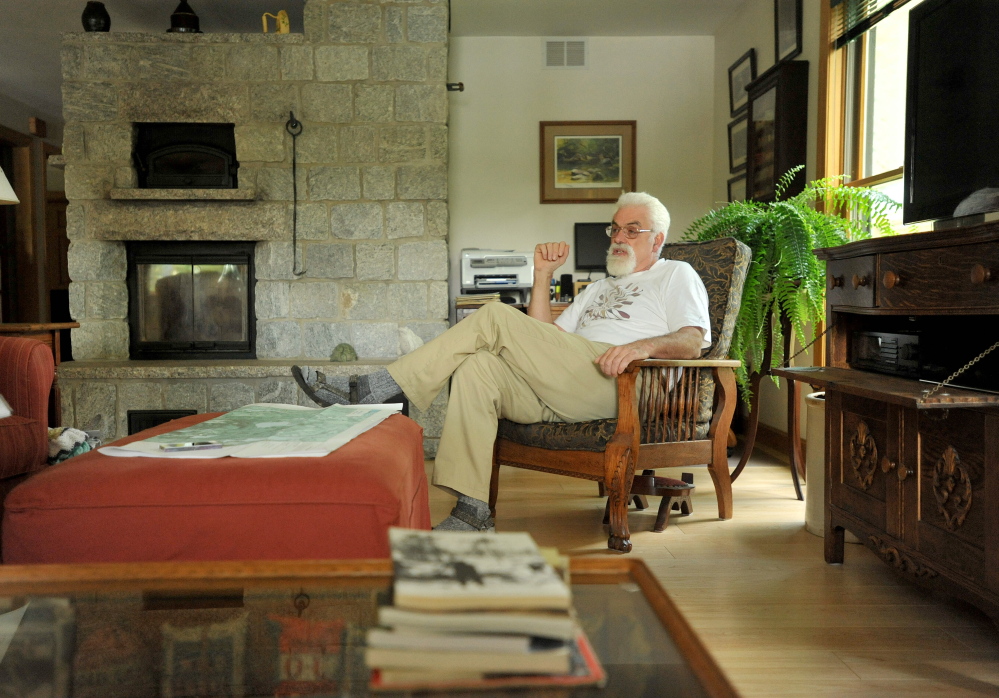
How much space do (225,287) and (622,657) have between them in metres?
3.88

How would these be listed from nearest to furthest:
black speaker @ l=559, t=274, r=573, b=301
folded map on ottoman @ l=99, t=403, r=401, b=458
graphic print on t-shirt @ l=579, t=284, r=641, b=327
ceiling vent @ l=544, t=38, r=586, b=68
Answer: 1. folded map on ottoman @ l=99, t=403, r=401, b=458
2. graphic print on t-shirt @ l=579, t=284, r=641, b=327
3. black speaker @ l=559, t=274, r=573, b=301
4. ceiling vent @ l=544, t=38, r=586, b=68

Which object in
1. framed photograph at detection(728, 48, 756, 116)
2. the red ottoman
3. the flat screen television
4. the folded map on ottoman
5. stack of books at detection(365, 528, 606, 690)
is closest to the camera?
stack of books at detection(365, 528, 606, 690)

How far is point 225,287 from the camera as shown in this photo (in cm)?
422

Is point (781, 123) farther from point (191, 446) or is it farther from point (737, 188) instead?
point (191, 446)

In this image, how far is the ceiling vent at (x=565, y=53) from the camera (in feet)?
16.3

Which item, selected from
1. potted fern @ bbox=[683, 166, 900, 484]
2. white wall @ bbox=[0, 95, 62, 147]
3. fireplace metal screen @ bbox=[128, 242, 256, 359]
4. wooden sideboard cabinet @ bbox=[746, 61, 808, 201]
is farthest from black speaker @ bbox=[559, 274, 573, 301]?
white wall @ bbox=[0, 95, 62, 147]

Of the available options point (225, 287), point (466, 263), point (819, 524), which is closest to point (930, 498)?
point (819, 524)

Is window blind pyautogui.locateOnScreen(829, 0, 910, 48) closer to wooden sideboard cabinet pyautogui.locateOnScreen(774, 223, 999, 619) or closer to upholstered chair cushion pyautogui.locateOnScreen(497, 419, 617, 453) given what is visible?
wooden sideboard cabinet pyautogui.locateOnScreen(774, 223, 999, 619)

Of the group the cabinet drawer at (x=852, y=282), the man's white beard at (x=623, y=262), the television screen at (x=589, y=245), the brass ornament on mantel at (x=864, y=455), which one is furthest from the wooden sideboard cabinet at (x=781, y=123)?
the brass ornament on mantel at (x=864, y=455)

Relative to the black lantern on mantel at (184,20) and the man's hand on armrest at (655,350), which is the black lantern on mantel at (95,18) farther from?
the man's hand on armrest at (655,350)

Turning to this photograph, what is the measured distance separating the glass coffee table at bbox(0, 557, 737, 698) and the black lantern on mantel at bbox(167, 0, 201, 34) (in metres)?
4.01

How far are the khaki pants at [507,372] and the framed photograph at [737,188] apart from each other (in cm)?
249

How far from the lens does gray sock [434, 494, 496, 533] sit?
7.26 feet

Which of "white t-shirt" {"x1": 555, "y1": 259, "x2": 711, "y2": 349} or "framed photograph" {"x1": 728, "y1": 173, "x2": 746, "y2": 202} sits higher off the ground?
"framed photograph" {"x1": 728, "y1": 173, "x2": 746, "y2": 202}
